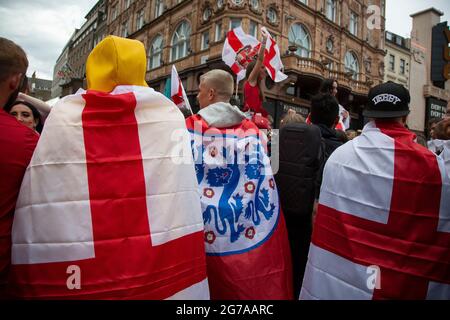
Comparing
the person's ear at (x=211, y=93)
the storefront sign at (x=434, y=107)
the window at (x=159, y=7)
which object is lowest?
the person's ear at (x=211, y=93)

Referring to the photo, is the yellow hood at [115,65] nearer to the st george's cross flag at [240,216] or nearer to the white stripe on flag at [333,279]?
the st george's cross flag at [240,216]

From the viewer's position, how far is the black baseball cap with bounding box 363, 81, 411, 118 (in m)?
1.91

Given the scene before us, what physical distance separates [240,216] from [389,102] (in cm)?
122

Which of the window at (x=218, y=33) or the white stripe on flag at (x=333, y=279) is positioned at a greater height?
the window at (x=218, y=33)

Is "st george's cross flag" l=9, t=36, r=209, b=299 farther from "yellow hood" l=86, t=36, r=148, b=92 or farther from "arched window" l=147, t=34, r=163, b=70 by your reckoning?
"arched window" l=147, t=34, r=163, b=70

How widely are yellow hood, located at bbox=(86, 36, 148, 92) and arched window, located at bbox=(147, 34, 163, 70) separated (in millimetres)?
22345

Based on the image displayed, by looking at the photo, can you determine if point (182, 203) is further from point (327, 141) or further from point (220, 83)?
point (327, 141)

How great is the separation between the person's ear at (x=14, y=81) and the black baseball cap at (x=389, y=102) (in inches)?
78.7

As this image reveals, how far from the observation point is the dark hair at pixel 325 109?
2.73 metres

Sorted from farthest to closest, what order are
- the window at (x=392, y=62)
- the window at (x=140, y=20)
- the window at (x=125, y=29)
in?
the window at (x=392, y=62) → the window at (x=125, y=29) → the window at (x=140, y=20)

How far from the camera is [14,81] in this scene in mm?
1523

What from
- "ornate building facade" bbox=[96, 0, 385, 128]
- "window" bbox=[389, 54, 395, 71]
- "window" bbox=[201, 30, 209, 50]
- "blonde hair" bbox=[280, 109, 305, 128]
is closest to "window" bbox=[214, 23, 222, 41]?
"ornate building facade" bbox=[96, 0, 385, 128]

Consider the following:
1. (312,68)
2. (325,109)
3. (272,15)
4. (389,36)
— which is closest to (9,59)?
(325,109)

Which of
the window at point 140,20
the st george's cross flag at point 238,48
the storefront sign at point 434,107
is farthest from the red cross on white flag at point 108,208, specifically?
the storefront sign at point 434,107
